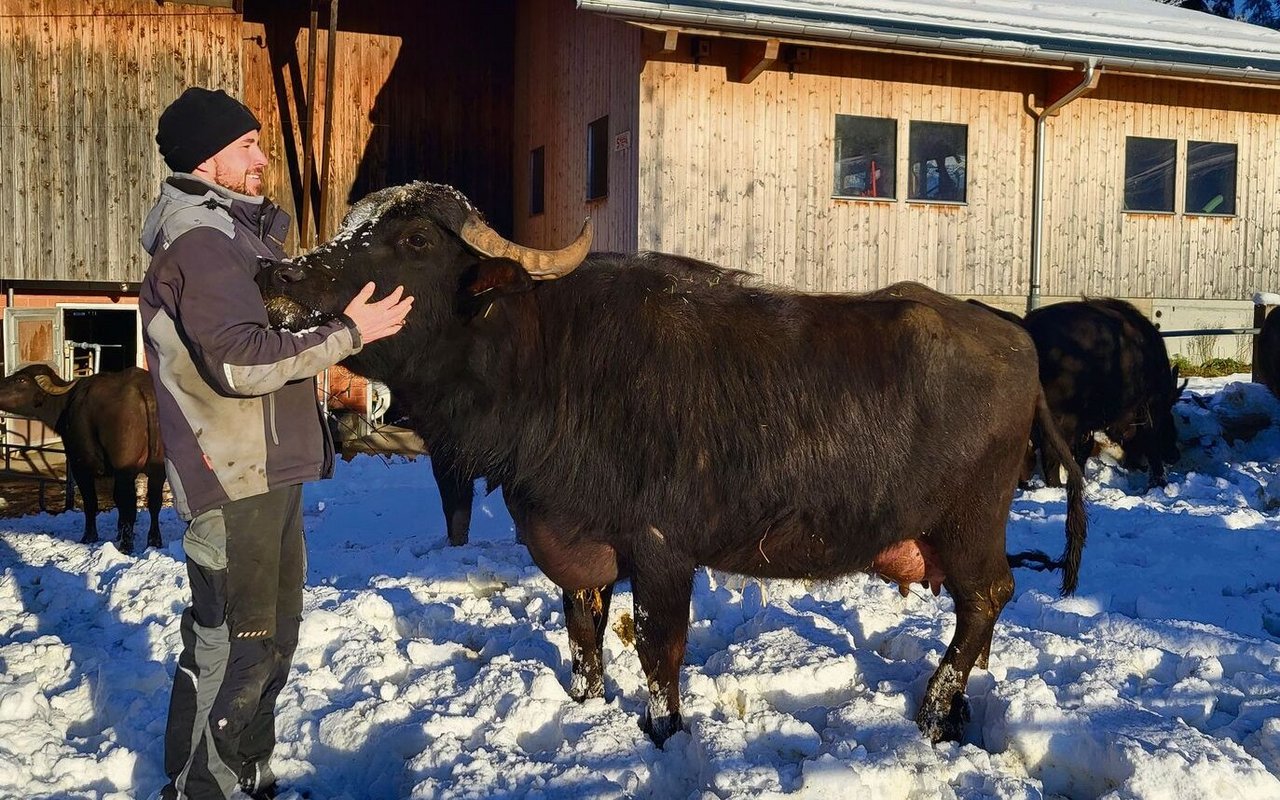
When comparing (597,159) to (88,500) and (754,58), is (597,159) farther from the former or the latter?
(88,500)

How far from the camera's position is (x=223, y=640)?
3721 mm

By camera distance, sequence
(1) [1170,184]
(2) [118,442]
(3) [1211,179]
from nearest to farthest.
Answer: (2) [118,442]
(1) [1170,184]
(3) [1211,179]

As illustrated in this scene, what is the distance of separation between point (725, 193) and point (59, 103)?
1116 centimetres

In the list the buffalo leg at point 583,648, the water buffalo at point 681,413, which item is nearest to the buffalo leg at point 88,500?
the buffalo leg at point 583,648

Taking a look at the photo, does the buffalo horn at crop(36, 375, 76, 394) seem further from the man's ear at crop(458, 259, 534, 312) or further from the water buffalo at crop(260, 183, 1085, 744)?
the man's ear at crop(458, 259, 534, 312)

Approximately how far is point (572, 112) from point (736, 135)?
11.5ft

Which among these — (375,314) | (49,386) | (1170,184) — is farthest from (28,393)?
(1170,184)

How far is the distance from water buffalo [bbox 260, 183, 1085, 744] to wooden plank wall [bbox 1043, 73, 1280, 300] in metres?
13.5

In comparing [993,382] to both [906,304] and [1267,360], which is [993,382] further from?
[1267,360]

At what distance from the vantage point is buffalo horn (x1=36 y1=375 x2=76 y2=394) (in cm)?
1230

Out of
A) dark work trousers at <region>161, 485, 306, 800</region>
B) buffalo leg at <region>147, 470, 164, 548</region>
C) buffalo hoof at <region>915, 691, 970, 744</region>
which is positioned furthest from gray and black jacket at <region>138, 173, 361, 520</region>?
buffalo leg at <region>147, 470, 164, 548</region>

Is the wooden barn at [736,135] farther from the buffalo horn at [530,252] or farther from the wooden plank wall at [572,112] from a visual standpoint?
the buffalo horn at [530,252]

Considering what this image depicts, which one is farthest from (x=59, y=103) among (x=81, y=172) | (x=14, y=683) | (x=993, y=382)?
(x=993, y=382)

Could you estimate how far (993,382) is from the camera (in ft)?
15.7
